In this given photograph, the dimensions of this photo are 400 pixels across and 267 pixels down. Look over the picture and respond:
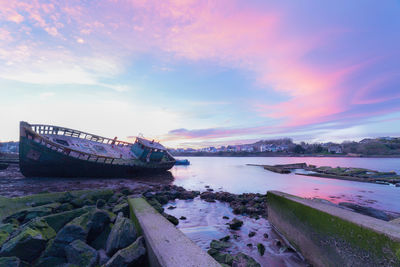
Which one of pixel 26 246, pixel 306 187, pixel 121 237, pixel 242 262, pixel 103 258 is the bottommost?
pixel 306 187

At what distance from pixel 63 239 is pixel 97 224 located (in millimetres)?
819

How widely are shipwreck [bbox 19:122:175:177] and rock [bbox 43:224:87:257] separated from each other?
16.9 meters

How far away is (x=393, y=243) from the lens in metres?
2.67

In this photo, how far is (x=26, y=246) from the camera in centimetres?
366

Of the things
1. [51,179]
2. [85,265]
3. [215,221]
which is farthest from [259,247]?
[51,179]

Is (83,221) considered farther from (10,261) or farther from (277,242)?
(277,242)

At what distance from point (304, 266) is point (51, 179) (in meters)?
21.7

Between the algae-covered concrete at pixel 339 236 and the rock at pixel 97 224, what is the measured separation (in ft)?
17.2

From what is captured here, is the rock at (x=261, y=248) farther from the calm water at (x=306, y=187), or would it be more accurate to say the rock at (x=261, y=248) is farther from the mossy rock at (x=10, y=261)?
the calm water at (x=306, y=187)

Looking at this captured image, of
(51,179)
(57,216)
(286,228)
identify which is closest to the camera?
(57,216)

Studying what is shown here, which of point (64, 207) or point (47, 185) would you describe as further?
point (47, 185)

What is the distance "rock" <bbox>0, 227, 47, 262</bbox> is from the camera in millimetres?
3518

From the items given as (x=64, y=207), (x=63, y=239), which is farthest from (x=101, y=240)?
(x=64, y=207)

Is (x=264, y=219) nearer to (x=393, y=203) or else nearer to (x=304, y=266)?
(x=304, y=266)
